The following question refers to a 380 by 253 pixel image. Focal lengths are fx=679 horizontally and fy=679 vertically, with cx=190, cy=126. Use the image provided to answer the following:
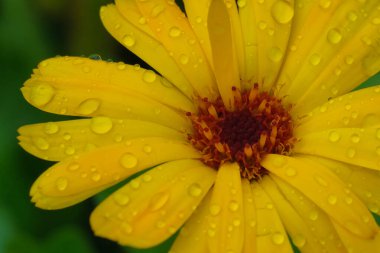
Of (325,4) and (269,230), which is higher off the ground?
(325,4)

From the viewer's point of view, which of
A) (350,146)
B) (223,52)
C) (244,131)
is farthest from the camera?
(244,131)

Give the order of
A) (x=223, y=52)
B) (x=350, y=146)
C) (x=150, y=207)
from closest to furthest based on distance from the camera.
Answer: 1. (x=150, y=207)
2. (x=350, y=146)
3. (x=223, y=52)

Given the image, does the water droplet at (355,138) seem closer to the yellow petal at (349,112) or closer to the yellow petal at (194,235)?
the yellow petal at (349,112)

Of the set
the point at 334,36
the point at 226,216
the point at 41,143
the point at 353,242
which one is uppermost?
the point at 334,36

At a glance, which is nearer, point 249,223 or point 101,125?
point 249,223

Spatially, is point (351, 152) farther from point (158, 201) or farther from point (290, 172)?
point (158, 201)

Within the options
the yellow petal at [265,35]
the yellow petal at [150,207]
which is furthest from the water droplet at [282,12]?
the yellow petal at [150,207]

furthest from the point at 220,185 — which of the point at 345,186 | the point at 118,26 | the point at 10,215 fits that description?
the point at 10,215

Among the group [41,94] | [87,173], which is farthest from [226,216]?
[41,94]
